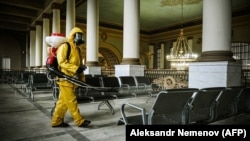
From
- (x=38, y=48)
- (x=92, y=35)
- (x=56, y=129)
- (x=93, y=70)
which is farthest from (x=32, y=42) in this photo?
(x=56, y=129)

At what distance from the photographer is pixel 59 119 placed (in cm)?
397

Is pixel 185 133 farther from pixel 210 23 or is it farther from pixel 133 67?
pixel 133 67

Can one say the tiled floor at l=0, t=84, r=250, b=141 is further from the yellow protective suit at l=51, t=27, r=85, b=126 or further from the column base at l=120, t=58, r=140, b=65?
the column base at l=120, t=58, r=140, b=65

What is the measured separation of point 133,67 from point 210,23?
3.71 metres

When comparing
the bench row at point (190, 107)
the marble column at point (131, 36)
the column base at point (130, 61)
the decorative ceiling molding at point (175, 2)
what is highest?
the decorative ceiling molding at point (175, 2)

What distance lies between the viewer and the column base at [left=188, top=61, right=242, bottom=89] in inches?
204

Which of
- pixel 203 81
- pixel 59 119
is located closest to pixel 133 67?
pixel 203 81

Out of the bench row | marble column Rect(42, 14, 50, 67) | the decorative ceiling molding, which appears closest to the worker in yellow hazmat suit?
the bench row

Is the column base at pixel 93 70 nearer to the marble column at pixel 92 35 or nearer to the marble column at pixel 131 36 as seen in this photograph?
the marble column at pixel 92 35

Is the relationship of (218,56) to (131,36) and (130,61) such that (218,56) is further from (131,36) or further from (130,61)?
(131,36)

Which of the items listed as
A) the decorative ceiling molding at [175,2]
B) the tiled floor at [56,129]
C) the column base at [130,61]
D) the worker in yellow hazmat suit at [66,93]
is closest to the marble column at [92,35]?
the column base at [130,61]

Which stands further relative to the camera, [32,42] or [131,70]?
[32,42]

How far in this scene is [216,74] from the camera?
532 cm

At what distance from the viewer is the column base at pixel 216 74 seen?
204 inches
